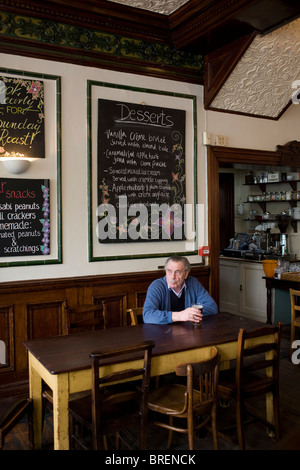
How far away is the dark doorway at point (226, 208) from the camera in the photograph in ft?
27.9

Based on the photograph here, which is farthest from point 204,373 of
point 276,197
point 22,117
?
point 276,197

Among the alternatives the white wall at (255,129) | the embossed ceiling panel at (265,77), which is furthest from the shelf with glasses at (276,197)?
the embossed ceiling panel at (265,77)

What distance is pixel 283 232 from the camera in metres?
7.58

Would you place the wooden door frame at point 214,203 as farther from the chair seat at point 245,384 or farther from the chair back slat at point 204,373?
the chair back slat at point 204,373

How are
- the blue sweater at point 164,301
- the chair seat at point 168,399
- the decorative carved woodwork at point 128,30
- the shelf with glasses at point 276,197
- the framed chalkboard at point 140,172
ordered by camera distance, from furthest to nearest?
the shelf with glasses at point 276,197
the framed chalkboard at point 140,172
the decorative carved woodwork at point 128,30
the blue sweater at point 164,301
the chair seat at point 168,399

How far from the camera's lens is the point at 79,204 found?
404 cm

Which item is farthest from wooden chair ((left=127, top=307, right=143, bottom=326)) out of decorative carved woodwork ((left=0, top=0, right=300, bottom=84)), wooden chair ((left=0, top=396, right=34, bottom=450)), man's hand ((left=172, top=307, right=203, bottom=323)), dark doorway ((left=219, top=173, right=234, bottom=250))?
dark doorway ((left=219, top=173, right=234, bottom=250))

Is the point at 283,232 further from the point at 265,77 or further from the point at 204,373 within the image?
the point at 204,373

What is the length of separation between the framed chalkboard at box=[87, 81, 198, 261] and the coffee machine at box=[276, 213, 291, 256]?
112 inches

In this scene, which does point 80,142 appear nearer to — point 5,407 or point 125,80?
point 125,80

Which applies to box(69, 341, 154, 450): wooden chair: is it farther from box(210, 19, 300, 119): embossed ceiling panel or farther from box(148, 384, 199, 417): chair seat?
box(210, 19, 300, 119): embossed ceiling panel

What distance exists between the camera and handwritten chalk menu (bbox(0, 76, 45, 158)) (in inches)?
144

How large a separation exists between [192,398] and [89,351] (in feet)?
2.15

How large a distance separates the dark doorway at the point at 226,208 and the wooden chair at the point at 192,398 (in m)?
5.99
